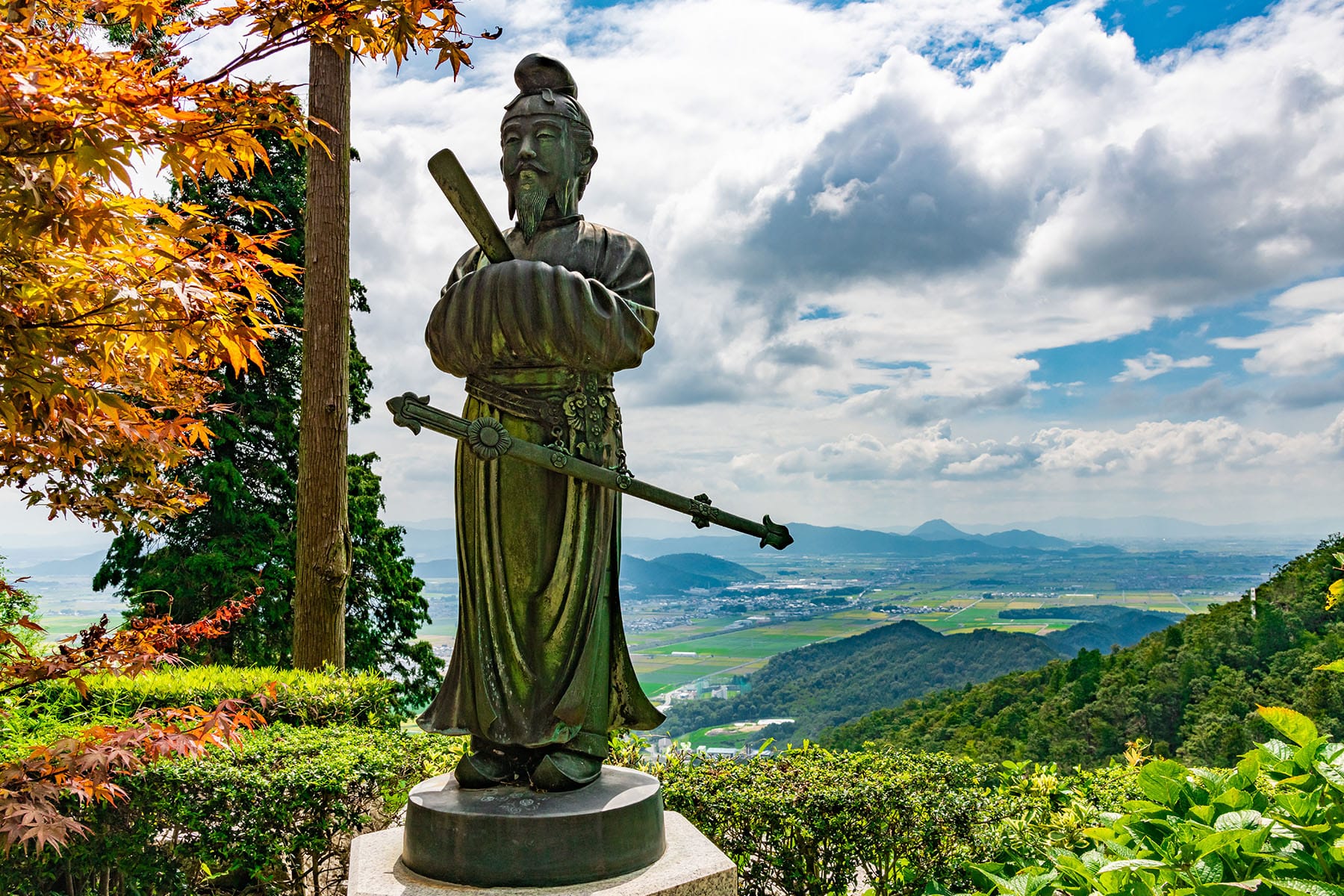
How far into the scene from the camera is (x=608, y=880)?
3549 mm

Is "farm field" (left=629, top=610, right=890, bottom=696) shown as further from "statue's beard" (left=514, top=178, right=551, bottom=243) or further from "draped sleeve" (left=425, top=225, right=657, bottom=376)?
"statue's beard" (left=514, top=178, right=551, bottom=243)

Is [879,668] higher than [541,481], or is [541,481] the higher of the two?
[541,481]

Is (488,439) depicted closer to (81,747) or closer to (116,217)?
(116,217)

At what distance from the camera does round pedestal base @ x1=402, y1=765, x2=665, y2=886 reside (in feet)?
11.5

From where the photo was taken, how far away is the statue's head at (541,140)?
13.3ft

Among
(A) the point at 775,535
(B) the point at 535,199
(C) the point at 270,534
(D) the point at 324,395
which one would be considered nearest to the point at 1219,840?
(A) the point at 775,535

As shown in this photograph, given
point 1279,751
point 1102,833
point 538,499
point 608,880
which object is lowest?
point 608,880

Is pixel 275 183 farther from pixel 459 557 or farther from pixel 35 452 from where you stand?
pixel 459 557

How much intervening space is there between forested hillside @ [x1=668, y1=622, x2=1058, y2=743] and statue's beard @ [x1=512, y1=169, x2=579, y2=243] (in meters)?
5.56

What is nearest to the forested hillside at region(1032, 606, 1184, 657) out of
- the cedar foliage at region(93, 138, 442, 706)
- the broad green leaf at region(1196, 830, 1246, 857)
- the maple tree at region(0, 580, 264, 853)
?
the cedar foliage at region(93, 138, 442, 706)

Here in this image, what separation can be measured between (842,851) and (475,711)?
254 cm

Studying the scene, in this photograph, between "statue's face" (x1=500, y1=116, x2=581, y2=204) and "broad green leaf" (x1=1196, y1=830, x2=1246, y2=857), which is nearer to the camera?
"broad green leaf" (x1=1196, y1=830, x2=1246, y2=857)

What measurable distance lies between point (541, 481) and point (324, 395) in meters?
5.38

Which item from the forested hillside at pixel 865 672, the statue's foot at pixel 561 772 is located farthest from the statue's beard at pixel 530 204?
the forested hillside at pixel 865 672
